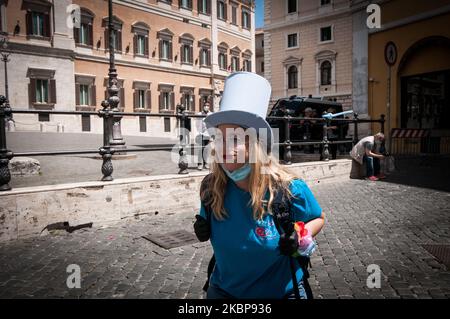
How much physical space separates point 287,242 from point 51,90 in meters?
28.7

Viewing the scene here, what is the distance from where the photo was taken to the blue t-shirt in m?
1.67

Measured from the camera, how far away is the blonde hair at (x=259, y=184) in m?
1.66

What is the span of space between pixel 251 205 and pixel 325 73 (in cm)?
3358

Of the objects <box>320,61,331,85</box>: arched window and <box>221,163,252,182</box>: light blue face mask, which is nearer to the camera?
<box>221,163,252,182</box>: light blue face mask

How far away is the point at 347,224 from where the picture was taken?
4992 mm

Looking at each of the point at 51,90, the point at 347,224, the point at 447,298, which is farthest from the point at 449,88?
the point at 51,90

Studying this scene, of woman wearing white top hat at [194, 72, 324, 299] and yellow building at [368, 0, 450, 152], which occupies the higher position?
→ yellow building at [368, 0, 450, 152]

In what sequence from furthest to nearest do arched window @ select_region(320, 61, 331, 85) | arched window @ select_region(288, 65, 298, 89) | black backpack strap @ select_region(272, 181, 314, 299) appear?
arched window @ select_region(288, 65, 298, 89)
arched window @ select_region(320, 61, 331, 85)
black backpack strap @ select_region(272, 181, 314, 299)

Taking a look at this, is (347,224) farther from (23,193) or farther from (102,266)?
(23,193)

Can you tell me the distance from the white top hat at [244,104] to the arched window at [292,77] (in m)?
34.4
